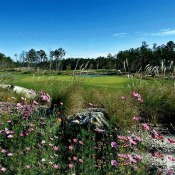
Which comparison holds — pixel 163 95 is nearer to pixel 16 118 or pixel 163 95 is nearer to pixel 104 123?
pixel 104 123

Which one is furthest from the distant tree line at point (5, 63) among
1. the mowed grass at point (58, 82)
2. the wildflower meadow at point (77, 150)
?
the wildflower meadow at point (77, 150)

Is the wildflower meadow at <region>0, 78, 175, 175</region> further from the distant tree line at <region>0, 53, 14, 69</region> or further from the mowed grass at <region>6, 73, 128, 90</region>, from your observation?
the distant tree line at <region>0, 53, 14, 69</region>

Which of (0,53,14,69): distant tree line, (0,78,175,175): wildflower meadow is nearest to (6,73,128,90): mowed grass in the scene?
(0,53,14,69): distant tree line

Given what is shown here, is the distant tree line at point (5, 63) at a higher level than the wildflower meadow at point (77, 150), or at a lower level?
higher

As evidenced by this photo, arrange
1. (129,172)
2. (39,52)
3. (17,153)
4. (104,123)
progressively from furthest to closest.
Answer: (39,52), (104,123), (17,153), (129,172)

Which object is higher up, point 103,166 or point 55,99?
point 55,99

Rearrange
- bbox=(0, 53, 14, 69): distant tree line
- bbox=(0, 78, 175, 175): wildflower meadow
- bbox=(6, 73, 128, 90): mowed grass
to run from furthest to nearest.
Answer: bbox=(0, 53, 14, 69): distant tree line → bbox=(6, 73, 128, 90): mowed grass → bbox=(0, 78, 175, 175): wildflower meadow

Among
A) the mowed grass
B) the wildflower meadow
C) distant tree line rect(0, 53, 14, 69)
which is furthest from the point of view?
distant tree line rect(0, 53, 14, 69)

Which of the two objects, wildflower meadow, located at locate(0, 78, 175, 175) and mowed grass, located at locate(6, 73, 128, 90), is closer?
wildflower meadow, located at locate(0, 78, 175, 175)

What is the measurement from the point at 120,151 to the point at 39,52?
433 ft

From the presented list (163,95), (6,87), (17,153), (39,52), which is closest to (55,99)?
(163,95)

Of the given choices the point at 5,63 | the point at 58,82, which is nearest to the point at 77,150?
the point at 58,82

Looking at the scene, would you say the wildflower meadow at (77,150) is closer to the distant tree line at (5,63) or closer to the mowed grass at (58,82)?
the mowed grass at (58,82)

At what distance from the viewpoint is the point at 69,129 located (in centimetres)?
625
